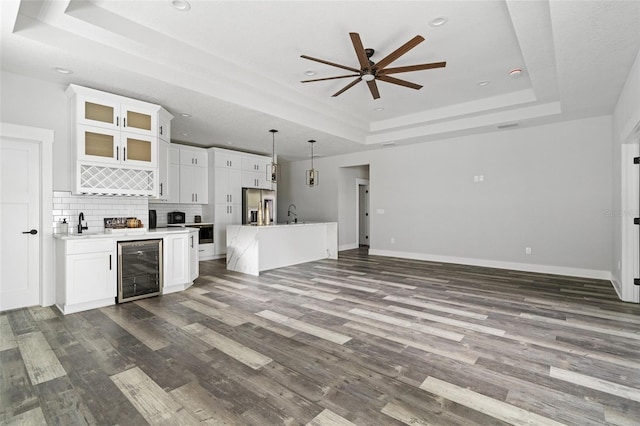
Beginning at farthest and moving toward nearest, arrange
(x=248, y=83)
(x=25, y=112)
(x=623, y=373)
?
1. (x=248, y=83)
2. (x=25, y=112)
3. (x=623, y=373)

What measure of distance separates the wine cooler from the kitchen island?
168 cm

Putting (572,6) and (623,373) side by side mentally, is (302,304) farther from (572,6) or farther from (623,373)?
(572,6)

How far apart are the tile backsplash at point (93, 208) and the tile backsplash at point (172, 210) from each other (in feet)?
7.92

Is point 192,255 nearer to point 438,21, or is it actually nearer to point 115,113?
point 115,113

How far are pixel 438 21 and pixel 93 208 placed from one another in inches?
190

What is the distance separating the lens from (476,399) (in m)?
1.94

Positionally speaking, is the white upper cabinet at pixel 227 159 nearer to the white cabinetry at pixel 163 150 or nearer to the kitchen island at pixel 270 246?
the kitchen island at pixel 270 246

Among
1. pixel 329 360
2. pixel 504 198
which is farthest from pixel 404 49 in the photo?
pixel 504 198

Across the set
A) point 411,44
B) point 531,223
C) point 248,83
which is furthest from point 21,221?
point 531,223

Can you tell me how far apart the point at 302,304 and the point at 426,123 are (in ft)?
14.9

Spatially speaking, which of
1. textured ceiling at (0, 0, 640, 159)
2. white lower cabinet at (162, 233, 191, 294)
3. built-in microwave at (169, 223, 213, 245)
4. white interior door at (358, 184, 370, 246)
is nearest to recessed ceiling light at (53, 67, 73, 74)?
textured ceiling at (0, 0, 640, 159)

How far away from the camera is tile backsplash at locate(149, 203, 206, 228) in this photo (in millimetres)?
7066

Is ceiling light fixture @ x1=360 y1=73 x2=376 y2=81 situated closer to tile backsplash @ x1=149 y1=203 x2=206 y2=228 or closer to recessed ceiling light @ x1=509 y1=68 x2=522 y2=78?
recessed ceiling light @ x1=509 y1=68 x2=522 y2=78

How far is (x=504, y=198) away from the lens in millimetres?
6230
